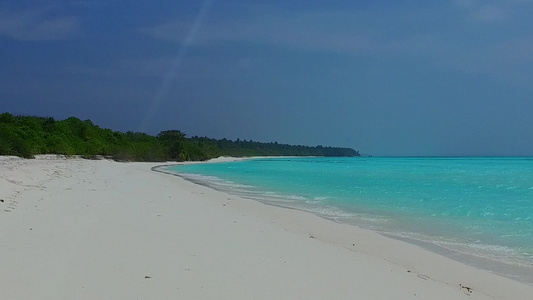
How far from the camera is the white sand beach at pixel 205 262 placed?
454 cm

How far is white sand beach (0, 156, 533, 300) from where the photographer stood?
14.9 ft

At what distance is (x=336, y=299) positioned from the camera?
14.9ft

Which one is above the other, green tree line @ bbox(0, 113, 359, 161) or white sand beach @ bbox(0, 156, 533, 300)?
green tree line @ bbox(0, 113, 359, 161)

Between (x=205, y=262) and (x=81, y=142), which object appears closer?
(x=205, y=262)

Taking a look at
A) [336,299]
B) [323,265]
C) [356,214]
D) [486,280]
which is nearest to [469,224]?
[356,214]

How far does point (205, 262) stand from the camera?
5641mm

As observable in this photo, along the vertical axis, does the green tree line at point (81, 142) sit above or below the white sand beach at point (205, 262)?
above

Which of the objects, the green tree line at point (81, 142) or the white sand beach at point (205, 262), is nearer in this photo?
A: the white sand beach at point (205, 262)

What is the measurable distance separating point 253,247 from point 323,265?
4.21 ft

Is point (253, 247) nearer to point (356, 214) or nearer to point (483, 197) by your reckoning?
point (356, 214)

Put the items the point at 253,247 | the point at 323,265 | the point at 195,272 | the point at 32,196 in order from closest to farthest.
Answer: the point at 195,272, the point at 323,265, the point at 253,247, the point at 32,196

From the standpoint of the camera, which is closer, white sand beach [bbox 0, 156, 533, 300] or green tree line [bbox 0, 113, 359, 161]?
white sand beach [bbox 0, 156, 533, 300]

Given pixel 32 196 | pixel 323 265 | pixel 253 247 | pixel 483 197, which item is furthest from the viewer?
pixel 483 197

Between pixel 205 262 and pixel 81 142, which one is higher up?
pixel 81 142
